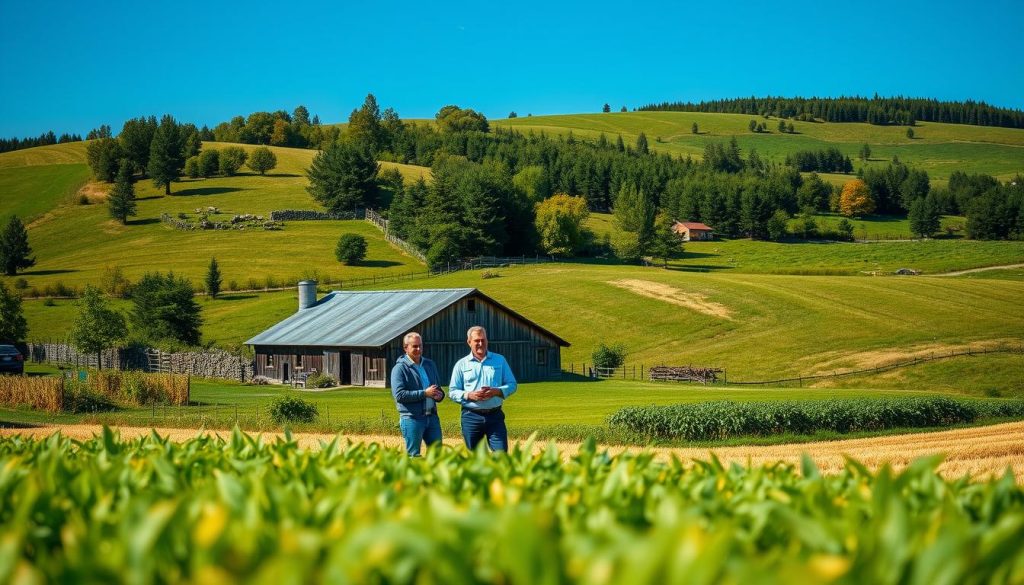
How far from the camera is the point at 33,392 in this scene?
111 ft

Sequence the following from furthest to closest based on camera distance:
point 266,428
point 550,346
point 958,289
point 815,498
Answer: point 958,289
point 550,346
point 266,428
point 815,498

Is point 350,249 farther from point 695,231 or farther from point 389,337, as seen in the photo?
point 695,231

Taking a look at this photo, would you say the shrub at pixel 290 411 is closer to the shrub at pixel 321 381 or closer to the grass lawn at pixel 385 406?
the grass lawn at pixel 385 406

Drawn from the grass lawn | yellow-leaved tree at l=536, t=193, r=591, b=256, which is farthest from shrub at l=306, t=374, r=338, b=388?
yellow-leaved tree at l=536, t=193, r=591, b=256

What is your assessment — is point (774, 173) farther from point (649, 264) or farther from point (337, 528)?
point (337, 528)

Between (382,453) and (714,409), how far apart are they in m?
20.1

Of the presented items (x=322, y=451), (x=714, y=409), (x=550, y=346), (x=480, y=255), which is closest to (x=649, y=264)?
(x=480, y=255)

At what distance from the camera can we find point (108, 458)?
6621 mm

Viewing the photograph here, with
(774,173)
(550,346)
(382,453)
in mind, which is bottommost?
(550,346)

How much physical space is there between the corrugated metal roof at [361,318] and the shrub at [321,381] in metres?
1.93

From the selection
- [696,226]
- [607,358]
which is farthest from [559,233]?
[607,358]

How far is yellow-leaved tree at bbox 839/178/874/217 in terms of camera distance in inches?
6088

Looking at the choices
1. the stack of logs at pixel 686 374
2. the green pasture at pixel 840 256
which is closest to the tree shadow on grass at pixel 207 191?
the green pasture at pixel 840 256

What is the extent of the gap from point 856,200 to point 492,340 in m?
115
